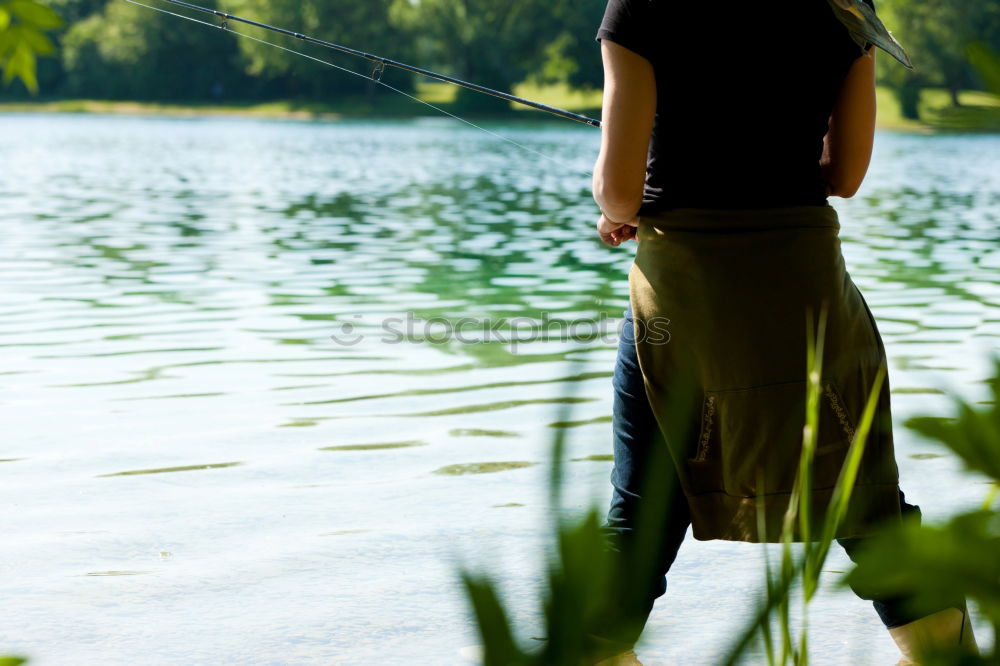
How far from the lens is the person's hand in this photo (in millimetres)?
2543

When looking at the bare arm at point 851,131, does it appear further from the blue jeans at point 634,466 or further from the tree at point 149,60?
the tree at point 149,60

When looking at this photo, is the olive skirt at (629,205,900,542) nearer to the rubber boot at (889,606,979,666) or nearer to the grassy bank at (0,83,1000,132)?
the rubber boot at (889,606,979,666)

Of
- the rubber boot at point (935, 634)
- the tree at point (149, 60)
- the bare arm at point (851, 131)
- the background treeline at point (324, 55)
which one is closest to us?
the rubber boot at point (935, 634)

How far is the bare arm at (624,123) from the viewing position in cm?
232

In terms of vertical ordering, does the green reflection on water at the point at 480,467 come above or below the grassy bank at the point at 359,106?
above

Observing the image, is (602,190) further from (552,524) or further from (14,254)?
(14,254)

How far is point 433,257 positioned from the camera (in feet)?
40.8

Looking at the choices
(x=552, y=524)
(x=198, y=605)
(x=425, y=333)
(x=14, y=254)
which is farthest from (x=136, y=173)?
(x=552, y=524)

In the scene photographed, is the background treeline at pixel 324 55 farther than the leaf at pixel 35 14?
Yes

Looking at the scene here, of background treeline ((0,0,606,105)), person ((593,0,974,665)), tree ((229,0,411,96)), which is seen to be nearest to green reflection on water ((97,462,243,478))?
person ((593,0,974,665))

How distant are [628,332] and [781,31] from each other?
65cm

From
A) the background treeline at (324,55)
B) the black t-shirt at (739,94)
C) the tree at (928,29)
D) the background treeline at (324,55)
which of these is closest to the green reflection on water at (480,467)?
the black t-shirt at (739,94)

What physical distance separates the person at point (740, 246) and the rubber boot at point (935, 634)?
23cm

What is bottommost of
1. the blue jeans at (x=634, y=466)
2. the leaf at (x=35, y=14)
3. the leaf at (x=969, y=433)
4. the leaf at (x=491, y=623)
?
the blue jeans at (x=634, y=466)
